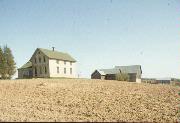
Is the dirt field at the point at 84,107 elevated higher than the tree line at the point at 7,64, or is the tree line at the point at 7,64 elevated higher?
the tree line at the point at 7,64

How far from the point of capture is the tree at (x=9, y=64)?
5662 centimetres

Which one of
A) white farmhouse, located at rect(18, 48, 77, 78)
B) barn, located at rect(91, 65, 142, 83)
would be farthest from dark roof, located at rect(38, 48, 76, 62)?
barn, located at rect(91, 65, 142, 83)

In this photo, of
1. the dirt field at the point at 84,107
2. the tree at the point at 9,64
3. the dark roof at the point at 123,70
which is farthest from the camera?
the dark roof at the point at 123,70

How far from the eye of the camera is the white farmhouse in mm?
51406

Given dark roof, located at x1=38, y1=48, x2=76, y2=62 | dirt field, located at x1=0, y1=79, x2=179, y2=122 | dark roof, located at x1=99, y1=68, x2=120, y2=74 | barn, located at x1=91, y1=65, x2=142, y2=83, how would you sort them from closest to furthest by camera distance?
dirt field, located at x1=0, y1=79, x2=179, y2=122 < dark roof, located at x1=38, y1=48, x2=76, y2=62 < barn, located at x1=91, y1=65, x2=142, y2=83 < dark roof, located at x1=99, y1=68, x2=120, y2=74

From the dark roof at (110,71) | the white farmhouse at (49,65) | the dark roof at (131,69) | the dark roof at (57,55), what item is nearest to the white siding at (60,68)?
the white farmhouse at (49,65)

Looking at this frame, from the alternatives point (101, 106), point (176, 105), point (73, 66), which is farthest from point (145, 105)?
point (73, 66)

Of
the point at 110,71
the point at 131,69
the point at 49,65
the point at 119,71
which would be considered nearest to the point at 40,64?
the point at 49,65

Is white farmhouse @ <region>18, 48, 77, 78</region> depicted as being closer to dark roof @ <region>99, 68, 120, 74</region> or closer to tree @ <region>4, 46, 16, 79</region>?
tree @ <region>4, 46, 16, 79</region>

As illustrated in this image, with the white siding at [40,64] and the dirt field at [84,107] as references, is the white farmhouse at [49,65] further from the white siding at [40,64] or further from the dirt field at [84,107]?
the dirt field at [84,107]

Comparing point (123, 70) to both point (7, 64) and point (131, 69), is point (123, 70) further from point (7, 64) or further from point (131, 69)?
point (7, 64)

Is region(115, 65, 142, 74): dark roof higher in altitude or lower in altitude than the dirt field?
higher

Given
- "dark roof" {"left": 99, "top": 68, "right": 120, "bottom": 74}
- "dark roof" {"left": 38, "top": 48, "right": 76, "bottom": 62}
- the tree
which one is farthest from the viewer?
"dark roof" {"left": 99, "top": 68, "right": 120, "bottom": 74}

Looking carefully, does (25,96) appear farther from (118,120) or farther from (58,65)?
(58,65)
